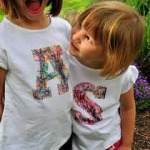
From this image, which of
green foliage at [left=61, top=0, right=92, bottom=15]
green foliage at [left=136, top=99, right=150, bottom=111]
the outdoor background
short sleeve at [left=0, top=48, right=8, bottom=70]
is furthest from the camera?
green foliage at [left=61, top=0, right=92, bottom=15]

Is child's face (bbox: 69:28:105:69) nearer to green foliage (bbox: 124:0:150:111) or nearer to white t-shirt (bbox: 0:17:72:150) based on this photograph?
white t-shirt (bbox: 0:17:72:150)

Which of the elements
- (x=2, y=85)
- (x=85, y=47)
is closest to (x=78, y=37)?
(x=85, y=47)

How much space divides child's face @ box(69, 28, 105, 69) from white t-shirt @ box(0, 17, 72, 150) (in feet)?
0.14

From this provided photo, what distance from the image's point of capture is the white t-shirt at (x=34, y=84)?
2.14 m

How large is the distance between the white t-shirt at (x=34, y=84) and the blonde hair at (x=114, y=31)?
0.15 metres

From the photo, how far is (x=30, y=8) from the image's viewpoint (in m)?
2.13

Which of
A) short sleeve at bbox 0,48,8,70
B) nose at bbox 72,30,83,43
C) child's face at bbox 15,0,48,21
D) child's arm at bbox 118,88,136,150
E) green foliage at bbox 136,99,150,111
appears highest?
child's face at bbox 15,0,48,21

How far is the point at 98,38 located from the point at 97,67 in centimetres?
18

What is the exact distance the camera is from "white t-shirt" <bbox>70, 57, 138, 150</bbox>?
7.79ft

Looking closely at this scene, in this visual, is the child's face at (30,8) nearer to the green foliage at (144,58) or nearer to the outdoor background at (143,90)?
the outdoor background at (143,90)

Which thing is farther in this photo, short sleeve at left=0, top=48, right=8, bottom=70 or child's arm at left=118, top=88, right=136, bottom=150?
child's arm at left=118, top=88, right=136, bottom=150

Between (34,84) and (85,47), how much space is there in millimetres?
283

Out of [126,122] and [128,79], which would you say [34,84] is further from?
[126,122]

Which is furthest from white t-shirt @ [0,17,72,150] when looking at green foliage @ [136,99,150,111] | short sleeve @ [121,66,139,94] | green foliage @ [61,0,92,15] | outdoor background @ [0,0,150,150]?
green foliage @ [61,0,92,15]
